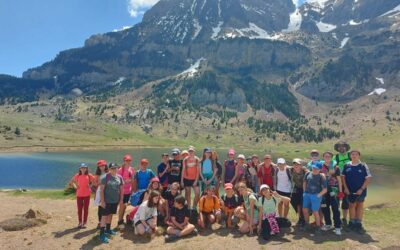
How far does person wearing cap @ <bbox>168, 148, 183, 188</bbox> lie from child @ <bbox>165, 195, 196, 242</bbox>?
113 inches

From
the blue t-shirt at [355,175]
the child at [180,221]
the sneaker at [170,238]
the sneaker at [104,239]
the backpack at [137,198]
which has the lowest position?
the sneaker at [104,239]

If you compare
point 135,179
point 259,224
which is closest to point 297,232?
point 259,224

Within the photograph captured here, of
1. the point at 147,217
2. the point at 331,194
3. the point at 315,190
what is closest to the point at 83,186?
the point at 147,217

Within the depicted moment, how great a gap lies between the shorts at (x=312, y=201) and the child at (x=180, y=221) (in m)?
6.00

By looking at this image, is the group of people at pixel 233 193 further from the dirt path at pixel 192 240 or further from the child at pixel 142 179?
the dirt path at pixel 192 240

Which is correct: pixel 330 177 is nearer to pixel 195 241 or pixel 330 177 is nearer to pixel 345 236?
pixel 345 236

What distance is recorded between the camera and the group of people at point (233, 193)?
18.7m

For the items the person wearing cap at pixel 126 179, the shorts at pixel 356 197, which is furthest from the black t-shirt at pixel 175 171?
the shorts at pixel 356 197

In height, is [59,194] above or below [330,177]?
below

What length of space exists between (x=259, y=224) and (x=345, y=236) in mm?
4241

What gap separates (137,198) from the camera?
814 inches

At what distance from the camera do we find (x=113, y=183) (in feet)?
61.6

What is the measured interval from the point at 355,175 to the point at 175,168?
999 cm

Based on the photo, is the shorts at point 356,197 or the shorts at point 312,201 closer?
the shorts at point 312,201
